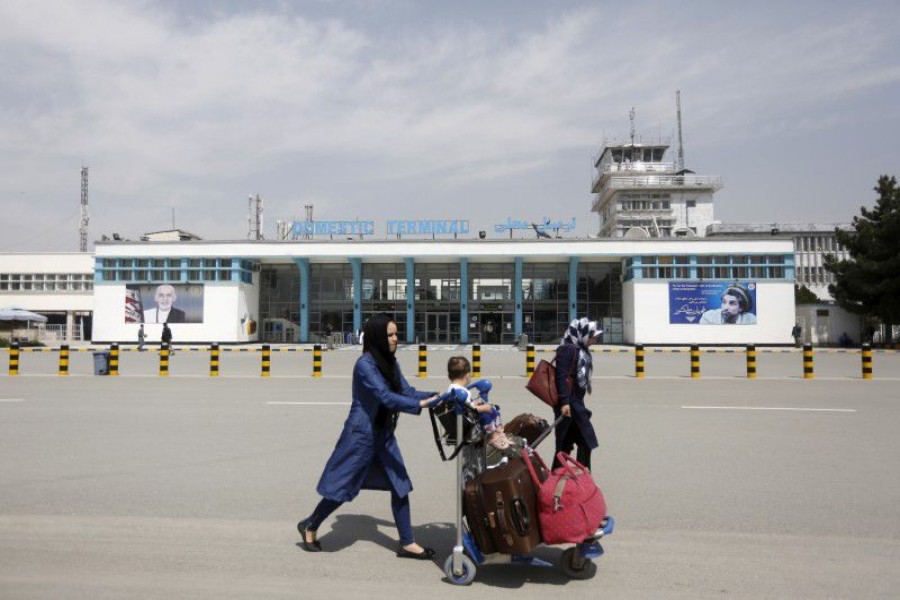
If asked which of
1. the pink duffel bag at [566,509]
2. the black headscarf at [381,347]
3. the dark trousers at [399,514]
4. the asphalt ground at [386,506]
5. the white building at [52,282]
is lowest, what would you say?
the asphalt ground at [386,506]

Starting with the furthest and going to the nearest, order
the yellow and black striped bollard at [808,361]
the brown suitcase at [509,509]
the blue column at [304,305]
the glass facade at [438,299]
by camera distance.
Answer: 1. the glass facade at [438,299]
2. the blue column at [304,305]
3. the yellow and black striped bollard at [808,361]
4. the brown suitcase at [509,509]

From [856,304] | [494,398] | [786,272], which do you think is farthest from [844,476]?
[856,304]

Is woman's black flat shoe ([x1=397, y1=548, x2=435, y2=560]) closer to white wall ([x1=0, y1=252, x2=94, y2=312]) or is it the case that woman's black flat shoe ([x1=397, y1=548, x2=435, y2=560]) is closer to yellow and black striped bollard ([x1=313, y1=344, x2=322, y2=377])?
yellow and black striped bollard ([x1=313, y1=344, x2=322, y2=377])

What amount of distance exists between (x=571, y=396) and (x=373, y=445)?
196 centimetres

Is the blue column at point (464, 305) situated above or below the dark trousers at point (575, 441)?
above

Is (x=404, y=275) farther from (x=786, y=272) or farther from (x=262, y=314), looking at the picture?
(x=786, y=272)

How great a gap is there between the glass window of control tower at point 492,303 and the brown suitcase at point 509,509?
4122cm

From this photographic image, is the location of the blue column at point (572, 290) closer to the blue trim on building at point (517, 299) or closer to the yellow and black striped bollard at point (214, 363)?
the blue trim on building at point (517, 299)

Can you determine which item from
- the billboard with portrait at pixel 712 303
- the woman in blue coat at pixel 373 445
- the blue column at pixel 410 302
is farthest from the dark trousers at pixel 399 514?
the blue column at pixel 410 302

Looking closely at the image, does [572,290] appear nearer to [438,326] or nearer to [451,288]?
[451,288]

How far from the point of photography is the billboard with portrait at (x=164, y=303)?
4188 cm

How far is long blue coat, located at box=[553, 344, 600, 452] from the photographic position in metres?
5.55

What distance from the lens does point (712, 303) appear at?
131 feet

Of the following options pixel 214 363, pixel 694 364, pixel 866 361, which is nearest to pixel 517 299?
pixel 694 364
